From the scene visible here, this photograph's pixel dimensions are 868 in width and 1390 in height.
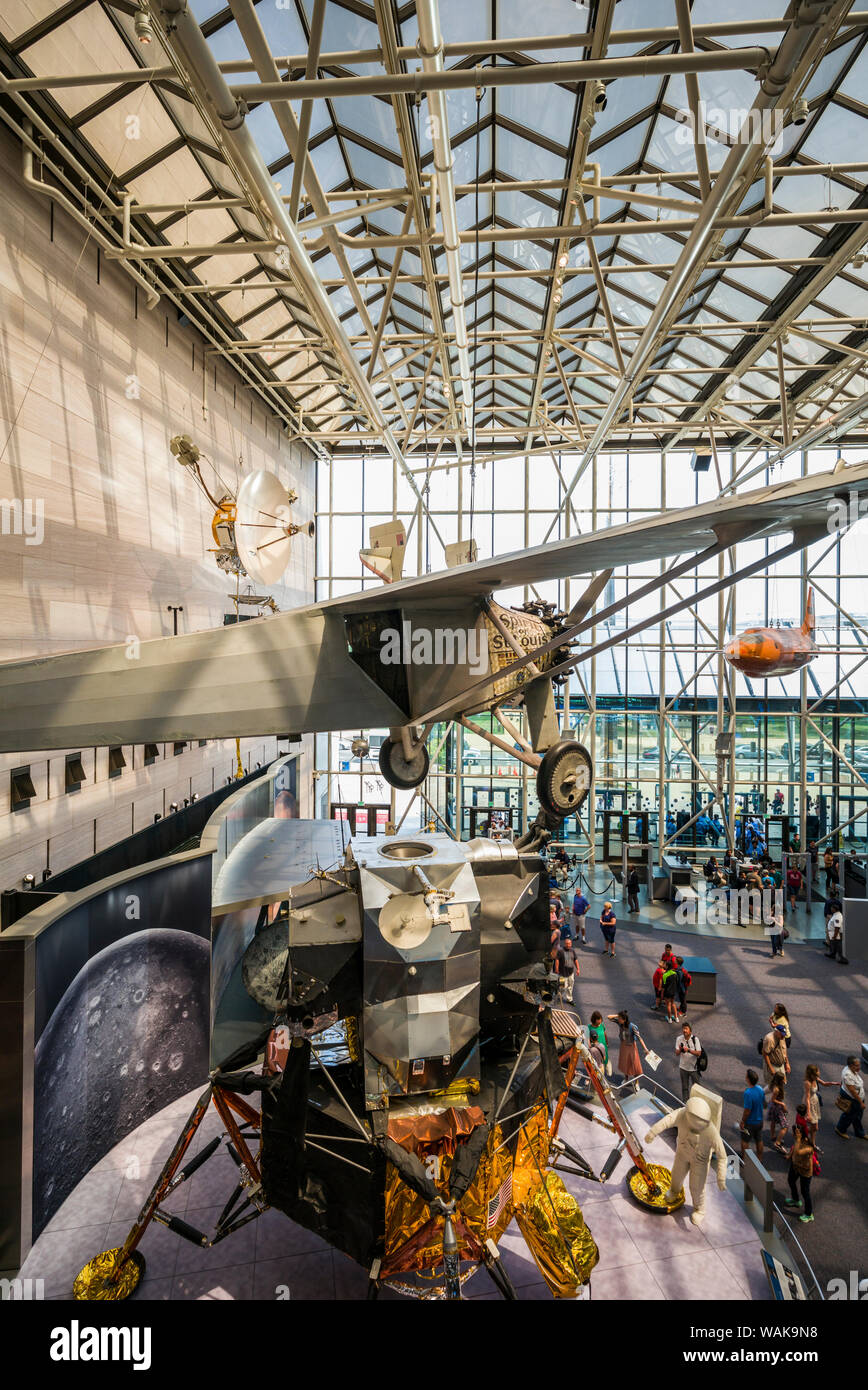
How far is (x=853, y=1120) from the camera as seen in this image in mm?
8211

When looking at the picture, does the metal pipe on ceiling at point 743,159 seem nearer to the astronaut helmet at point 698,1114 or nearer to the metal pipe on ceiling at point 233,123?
the metal pipe on ceiling at point 233,123

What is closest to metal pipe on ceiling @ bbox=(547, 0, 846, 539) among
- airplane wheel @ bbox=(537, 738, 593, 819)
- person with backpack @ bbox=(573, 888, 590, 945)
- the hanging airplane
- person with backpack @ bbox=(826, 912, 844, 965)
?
the hanging airplane

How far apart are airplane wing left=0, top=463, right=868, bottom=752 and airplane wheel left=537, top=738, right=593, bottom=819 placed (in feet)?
4.53

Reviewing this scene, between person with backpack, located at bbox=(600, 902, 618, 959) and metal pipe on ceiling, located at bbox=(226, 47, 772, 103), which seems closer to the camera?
metal pipe on ceiling, located at bbox=(226, 47, 772, 103)

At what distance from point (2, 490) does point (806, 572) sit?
64.0 feet

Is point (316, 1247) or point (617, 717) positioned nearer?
point (316, 1247)

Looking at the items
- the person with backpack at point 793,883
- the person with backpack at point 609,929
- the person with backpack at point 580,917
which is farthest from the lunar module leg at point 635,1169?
the person with backpack at point 793,883

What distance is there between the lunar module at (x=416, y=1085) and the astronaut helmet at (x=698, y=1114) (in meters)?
1.55

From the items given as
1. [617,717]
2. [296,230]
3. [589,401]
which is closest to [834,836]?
[617,717]

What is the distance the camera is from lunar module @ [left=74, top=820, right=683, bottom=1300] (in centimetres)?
487

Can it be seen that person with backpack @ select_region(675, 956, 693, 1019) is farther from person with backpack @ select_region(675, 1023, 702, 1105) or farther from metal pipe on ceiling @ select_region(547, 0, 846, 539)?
metal pipe on ceiling @ select_region(547, 0, 846, 539)

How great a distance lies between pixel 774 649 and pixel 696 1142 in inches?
373

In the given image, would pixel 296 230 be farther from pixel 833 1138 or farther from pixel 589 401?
pixel 589 401
